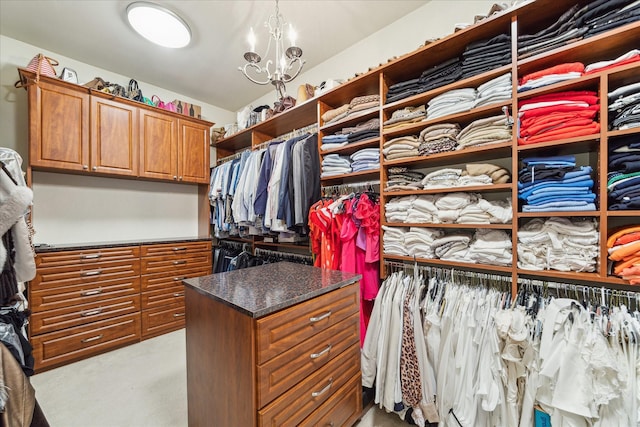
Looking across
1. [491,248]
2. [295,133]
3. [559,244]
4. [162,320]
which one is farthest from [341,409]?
[295,133]

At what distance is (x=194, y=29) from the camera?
2.14m

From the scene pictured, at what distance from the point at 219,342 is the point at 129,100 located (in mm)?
2772

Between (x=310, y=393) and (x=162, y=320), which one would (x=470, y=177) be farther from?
(x=162, y=320)

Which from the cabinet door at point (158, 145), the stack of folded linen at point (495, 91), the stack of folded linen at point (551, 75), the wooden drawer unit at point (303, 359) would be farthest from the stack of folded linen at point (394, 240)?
the cabinet door at point (158, 145)

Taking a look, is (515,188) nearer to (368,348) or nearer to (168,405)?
(368,348)

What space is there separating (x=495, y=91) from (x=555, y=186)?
596 millimetres

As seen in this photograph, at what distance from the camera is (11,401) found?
0.88 m

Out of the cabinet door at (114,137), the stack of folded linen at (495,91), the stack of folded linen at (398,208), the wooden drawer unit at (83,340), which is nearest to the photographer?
the stack of folded linen at (495,91)

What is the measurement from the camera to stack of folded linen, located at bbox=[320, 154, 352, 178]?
2.11 meters

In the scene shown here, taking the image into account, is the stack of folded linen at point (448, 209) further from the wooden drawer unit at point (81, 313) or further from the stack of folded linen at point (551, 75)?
the wooden drawer unit at point (81, 313)

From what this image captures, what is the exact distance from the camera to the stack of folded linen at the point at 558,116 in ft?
3.93

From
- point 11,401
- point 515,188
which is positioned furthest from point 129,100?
point 515,188

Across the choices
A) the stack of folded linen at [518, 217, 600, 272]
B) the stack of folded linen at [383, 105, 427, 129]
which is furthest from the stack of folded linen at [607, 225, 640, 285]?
the stack of folded linen at [383, 105, 427, 129]

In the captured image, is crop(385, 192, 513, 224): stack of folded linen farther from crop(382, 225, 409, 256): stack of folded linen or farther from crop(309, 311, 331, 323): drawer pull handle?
crop(309, 311, 331, 323): drawer pull handle
